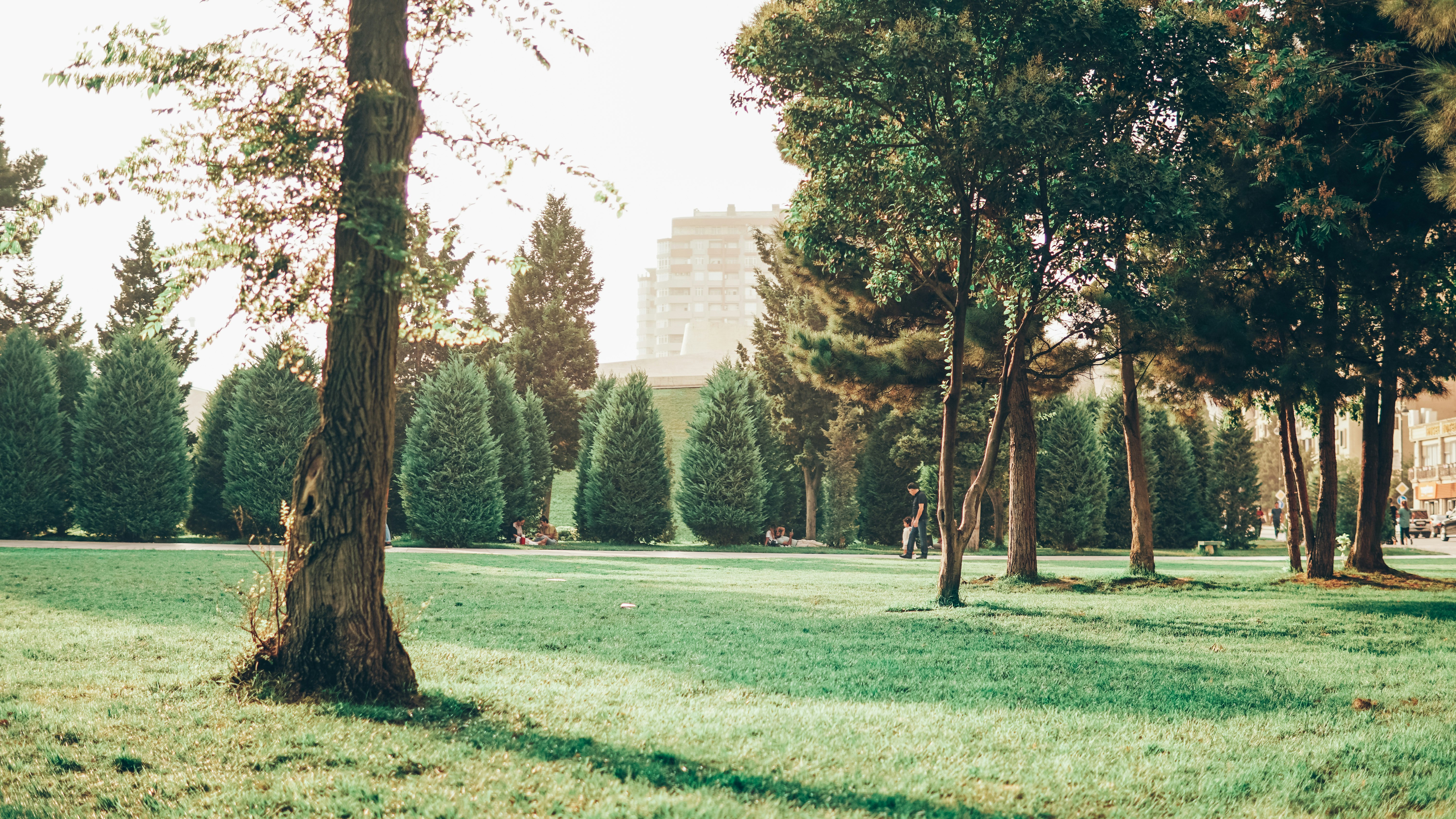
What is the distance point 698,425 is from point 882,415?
6.79 metres

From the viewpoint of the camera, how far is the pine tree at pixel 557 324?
46.5 meters

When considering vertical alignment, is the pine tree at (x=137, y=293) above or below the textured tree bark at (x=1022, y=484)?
above

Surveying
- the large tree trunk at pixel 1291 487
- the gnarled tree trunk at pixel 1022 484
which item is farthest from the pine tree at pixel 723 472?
the large tree trunk at pixel 1291 487

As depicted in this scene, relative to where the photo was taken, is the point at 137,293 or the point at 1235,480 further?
the point at 137,293

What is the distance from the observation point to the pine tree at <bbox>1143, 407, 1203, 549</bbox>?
35750mm

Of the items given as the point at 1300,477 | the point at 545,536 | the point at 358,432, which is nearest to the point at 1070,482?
the point at 1300,477

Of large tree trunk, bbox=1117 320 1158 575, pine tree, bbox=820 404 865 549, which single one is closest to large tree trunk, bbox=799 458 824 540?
pine tree, bbox=820 404 865 549

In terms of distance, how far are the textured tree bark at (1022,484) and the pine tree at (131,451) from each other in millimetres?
22834

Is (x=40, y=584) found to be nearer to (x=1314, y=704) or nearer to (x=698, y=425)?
(x=1314, y=704)

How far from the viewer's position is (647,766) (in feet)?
13.6

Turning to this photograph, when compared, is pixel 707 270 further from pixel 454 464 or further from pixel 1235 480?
pixel 454 464

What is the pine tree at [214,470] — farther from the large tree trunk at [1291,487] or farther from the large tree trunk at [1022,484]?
the large tree trunk at [1291,487]

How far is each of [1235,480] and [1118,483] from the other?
6683 mm

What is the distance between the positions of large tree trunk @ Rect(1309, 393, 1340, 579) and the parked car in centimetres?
4028
